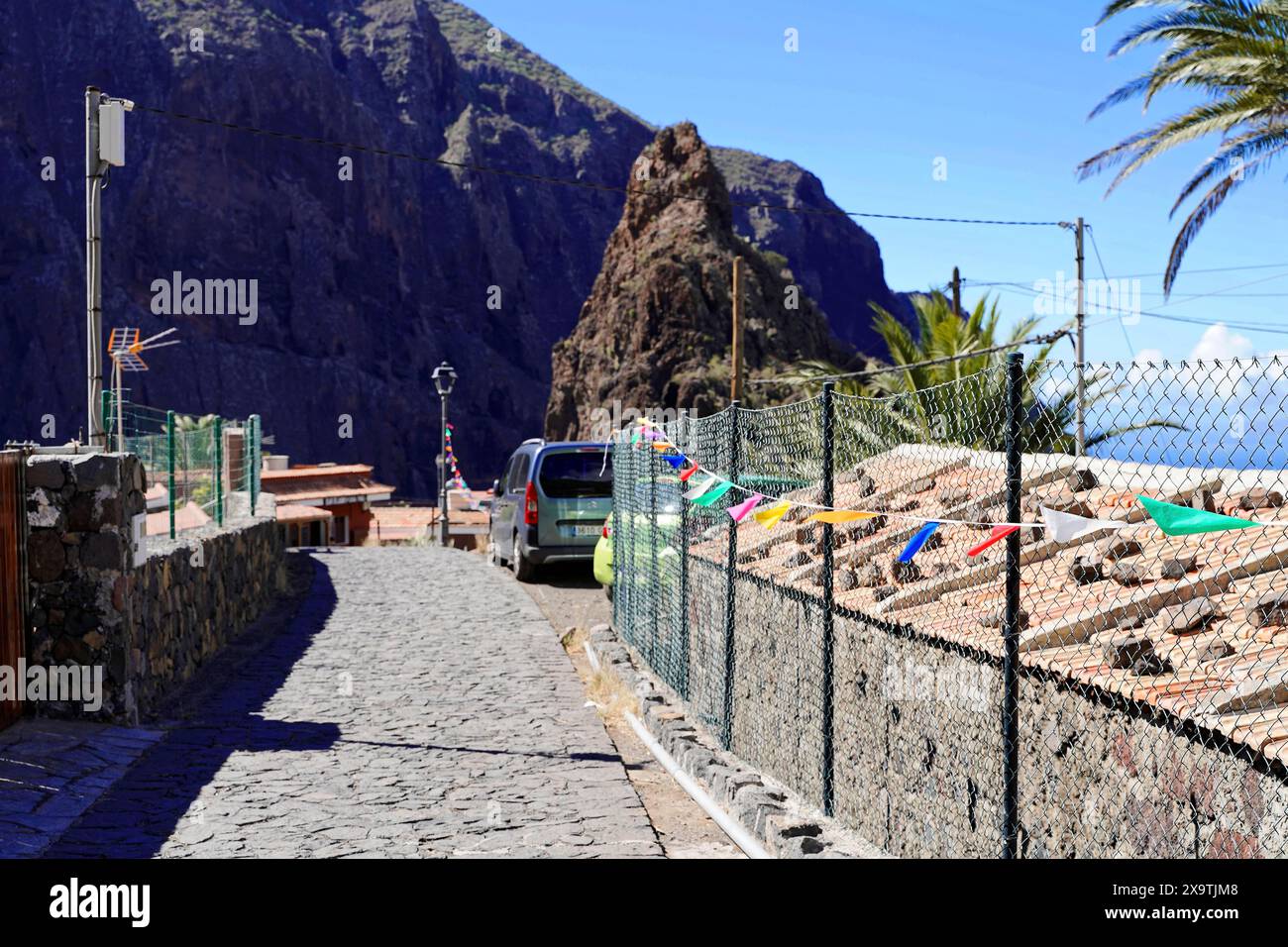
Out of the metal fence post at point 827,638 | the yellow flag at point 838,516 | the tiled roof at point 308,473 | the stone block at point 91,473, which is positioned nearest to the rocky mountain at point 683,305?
the tiled roof at point 308,473

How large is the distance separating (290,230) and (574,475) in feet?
318

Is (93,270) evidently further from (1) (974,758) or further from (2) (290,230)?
(2) (290,230)

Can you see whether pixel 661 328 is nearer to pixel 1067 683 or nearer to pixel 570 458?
pixel 570 458

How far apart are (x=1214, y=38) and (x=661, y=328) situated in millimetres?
40501

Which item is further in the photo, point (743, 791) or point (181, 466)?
point (181, 466)

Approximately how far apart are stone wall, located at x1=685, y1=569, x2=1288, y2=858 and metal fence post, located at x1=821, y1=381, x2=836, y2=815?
4cm

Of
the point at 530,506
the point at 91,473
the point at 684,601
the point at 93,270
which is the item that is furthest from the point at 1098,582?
the point at 530,506

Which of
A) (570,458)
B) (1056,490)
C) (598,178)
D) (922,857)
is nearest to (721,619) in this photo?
(1056,490)

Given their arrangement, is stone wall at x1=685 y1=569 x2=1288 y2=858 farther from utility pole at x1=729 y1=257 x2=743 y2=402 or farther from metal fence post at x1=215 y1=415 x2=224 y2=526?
utility pole at x1=729 y1=257 x2=743 y2=402

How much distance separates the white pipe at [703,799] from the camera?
5602 mm

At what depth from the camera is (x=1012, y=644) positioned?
4.07 m

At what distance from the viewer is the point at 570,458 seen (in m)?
15.6

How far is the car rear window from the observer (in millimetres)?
15453
